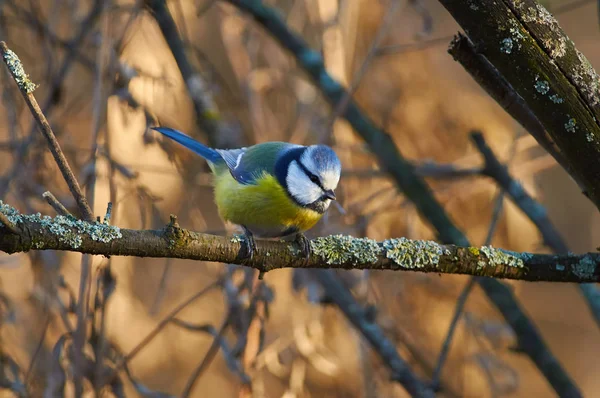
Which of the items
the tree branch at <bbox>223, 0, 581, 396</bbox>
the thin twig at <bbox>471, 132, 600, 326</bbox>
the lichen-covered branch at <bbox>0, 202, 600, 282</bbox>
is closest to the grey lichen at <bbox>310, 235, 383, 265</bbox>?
the lichen-covered branch at <bbox>0, 202, 600, 282</bbox>

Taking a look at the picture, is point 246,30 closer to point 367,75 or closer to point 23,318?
point 367,75

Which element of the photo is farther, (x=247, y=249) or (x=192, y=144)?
(x=192, y=144)

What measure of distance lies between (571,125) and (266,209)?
0.98 m

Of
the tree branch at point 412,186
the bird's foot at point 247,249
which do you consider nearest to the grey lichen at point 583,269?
the tree branch at point 412,186

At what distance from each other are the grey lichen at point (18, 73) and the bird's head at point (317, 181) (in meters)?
0.99

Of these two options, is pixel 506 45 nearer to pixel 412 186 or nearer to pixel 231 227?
pixel 412 186

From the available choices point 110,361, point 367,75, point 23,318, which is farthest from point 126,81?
point 367,75

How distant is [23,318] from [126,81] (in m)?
1.13

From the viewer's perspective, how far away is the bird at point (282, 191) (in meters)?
2.03

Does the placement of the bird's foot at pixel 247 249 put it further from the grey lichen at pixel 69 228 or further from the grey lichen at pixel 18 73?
the grey lichen at pixel 18 73

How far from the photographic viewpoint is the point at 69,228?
1.13 meters

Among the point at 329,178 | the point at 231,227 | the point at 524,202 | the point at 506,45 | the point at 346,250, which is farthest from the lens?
the point at 231,227

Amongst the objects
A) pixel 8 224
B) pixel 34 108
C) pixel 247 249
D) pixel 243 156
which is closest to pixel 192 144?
pixel 243 156

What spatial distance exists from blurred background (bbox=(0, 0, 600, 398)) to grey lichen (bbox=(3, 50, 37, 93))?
68cm
